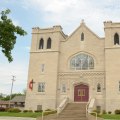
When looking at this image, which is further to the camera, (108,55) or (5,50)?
(108,55)

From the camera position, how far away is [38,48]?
151ft

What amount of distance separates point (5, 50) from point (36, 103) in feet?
94.8

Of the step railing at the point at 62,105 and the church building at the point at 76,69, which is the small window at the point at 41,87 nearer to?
the church building at the point at 76,69

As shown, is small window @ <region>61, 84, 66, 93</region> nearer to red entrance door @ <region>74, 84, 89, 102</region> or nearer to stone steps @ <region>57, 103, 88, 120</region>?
red entrance door @ <region>74, 84, 89, 102</region>

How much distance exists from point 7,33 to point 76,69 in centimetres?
2962

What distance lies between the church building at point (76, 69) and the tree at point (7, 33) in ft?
88.5

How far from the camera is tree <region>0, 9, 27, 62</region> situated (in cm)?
1442

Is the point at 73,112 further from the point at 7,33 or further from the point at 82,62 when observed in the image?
the point at 7,33

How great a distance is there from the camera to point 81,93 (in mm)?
42312

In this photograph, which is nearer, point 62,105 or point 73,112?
point 73,112

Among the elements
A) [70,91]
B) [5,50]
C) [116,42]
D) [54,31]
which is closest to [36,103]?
[70,91]

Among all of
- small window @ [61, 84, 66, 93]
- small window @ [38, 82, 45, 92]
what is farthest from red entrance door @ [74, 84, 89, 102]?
small window @ [38, 82, 45, 92]

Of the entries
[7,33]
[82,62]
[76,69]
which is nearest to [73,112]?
[76,69]

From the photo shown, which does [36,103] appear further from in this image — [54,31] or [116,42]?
[116,42]
